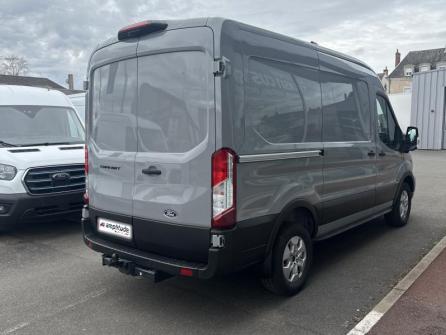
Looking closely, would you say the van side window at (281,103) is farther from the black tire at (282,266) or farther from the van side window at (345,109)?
the black tire at (282,266)

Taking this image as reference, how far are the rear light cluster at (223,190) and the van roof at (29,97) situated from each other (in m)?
5.36

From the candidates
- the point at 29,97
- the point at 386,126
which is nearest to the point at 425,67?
the point at 386,126

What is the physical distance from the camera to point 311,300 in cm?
412

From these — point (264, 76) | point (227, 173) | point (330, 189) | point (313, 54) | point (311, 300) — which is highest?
point (313, 54)

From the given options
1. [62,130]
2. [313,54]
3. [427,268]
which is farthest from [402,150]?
[62,130]

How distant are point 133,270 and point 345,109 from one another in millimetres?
2991

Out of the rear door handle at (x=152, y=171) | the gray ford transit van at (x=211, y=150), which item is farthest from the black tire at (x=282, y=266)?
the rear door handle at (x=152, y=171)

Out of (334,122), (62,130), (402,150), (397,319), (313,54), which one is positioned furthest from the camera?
(62,130)

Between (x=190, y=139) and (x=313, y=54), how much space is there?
1.81 m

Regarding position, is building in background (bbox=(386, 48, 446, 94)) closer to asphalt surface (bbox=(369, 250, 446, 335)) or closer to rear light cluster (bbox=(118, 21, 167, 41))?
asphalt surface (bbox=(369, 250, 446, 335))

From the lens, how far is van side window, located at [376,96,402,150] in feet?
19.7

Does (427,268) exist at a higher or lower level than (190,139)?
lower

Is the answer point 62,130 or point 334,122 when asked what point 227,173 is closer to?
point 334,122

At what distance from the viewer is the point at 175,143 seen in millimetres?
3596
